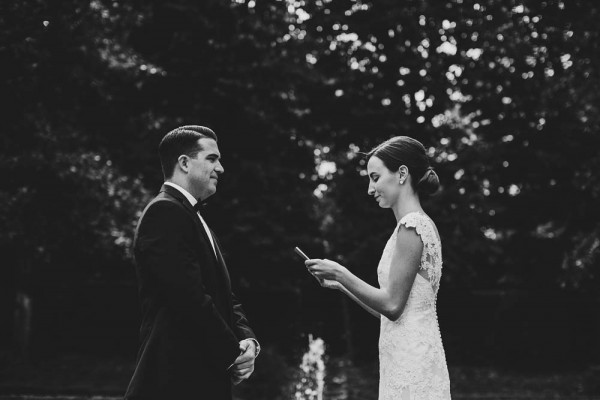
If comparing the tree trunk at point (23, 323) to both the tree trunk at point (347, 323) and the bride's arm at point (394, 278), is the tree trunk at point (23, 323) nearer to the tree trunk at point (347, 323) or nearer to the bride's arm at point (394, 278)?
the tree trunk at point (347, 323)

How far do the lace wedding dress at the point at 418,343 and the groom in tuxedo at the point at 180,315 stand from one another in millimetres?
856

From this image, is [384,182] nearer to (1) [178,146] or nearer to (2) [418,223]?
(2) [418,223]

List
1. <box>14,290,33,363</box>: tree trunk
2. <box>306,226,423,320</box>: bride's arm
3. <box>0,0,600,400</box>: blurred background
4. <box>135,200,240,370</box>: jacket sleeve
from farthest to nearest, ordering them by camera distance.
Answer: <box>14,290,33,363</box>: tree trunk < <box>0,0,600,400</box>: blurred background < <box>306,226,423,320</box>: bride's arm < <box>135,200,240,370</box>: jacket sleeve

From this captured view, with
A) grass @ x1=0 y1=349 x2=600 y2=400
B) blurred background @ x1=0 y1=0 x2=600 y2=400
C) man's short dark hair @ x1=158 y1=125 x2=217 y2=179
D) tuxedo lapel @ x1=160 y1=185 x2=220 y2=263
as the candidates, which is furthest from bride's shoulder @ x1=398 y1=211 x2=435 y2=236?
blurred background @ x1=0 y1=0 x2=600 y2=400

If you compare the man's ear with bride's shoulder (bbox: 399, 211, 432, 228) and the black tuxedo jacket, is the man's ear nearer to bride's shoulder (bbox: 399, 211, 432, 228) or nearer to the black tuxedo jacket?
the black tuxedo jacket

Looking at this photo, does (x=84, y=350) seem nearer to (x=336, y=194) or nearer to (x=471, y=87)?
(x=336, y=194)

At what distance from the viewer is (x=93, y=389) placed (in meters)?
11.7

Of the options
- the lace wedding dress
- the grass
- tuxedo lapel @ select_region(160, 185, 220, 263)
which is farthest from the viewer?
the grass

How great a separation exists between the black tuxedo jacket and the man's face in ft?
0.93

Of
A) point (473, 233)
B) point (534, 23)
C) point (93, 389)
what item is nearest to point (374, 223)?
point (473, 233)

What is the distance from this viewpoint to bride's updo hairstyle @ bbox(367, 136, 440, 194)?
3762 mm

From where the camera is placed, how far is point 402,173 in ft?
12.4

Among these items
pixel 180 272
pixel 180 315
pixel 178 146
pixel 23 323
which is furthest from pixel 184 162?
pixel 23 323

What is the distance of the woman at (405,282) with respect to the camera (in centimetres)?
357
